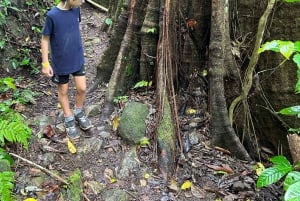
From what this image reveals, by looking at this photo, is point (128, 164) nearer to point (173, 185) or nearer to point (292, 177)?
point (173, 185)

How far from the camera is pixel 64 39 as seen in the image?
150 inches

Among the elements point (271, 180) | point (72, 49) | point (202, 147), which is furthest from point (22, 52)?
point (271, 180)

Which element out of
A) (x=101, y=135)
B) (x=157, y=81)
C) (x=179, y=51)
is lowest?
(x=101, y=135)

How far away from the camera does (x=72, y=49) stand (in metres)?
3.90

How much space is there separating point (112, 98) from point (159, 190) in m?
1.37

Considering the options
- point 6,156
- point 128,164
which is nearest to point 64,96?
point 6,156

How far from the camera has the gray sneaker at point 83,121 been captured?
409cm

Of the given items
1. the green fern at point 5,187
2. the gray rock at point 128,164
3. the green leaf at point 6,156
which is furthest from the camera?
the gray rock at point 128,164

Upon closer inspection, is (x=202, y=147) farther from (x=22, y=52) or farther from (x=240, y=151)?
(x=22, y=52)

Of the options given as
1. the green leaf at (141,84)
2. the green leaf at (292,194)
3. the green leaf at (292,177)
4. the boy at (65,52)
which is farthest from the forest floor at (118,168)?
the green leaf at (292,194)

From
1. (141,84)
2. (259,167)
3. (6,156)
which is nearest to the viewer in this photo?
(6,156)

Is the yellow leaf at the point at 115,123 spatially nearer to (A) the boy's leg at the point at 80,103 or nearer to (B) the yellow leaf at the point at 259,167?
(A) the boy's leg at the point at 80,103

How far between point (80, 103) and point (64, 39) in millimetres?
764

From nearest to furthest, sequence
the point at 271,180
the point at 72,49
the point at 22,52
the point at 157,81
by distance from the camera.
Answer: the point at 271,180 < the point at 72,49 < the point at 157,81 < the point at 22,52
